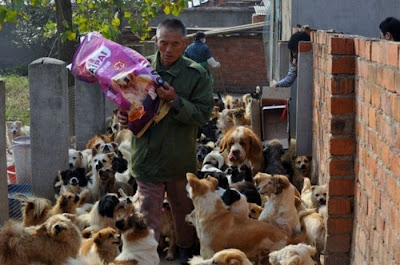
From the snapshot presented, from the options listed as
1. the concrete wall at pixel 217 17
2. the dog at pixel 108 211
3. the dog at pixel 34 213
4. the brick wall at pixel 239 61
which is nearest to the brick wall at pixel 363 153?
the dog at pixel 108 211

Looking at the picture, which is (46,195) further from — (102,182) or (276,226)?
(276,226)

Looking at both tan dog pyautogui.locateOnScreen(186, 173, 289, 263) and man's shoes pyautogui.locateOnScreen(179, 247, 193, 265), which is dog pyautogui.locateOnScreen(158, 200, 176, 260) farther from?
tan dog pyautogui.locateOnScreen(186, 173, 289, 263)

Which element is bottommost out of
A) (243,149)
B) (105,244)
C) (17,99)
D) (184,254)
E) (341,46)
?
(184,254)

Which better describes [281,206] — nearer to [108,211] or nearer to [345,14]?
[108,211]

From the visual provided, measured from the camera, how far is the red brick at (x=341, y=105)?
6129mm

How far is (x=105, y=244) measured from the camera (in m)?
6.66

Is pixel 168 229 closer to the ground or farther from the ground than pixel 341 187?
closer to the ground

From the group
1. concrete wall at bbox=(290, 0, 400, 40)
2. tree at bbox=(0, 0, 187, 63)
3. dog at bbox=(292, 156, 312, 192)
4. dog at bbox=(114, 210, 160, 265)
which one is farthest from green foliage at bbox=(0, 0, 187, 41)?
dog at bbox=(114, 210, 160, 265)

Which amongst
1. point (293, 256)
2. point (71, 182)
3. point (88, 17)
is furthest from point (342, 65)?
point (88, 17)

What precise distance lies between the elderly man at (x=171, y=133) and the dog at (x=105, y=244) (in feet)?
1.24

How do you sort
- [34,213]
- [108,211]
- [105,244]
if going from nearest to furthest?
1. [105,244]
2. [108,211]
3. [34,213]

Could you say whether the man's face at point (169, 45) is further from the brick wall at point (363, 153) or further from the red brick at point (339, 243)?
the red brick at point (339, 243)

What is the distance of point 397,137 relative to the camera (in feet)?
15.0

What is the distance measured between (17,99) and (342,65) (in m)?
16.5
